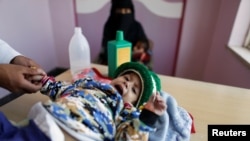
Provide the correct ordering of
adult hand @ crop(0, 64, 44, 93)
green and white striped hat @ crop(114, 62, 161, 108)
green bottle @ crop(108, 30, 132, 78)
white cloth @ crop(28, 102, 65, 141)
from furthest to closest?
green bottle @ crop(108, 30, 132, 78) → green and white striped hat @ crop(114, 62, 161, 108) → adult hand @ crop(0, 64, 44, 93) → white cloth @ crop(28, 102, 65, 141)

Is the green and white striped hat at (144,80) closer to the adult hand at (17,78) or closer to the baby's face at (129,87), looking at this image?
the baby's face at (129,87)

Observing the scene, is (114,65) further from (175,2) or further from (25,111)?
(175,2)

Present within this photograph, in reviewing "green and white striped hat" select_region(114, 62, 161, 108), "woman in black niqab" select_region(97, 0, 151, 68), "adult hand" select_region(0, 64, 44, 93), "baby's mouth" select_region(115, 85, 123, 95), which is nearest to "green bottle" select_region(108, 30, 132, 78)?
"green and white striped hat" select_region(114, 62, 161, 108)

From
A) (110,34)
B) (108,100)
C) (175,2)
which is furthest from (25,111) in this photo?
(175,2)

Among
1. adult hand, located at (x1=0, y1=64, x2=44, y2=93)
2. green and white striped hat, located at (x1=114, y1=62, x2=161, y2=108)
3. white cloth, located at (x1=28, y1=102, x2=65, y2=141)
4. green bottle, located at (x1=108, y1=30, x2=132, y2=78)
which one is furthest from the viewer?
green bottle, located at (x1=108, y1=30, x2=132, y2=78)

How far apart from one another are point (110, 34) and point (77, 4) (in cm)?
47

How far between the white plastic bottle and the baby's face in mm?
260

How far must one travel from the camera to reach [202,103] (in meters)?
0.83

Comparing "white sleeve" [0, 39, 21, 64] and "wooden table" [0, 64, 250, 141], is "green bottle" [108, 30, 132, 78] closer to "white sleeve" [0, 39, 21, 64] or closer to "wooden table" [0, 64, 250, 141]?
"wooden table" [0, 64, 250, 141]

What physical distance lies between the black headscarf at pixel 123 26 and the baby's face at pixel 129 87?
0.85m

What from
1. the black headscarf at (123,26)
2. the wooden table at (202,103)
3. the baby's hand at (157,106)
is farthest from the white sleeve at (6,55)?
the black headscarf at (123,26)

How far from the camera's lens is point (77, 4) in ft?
6.36

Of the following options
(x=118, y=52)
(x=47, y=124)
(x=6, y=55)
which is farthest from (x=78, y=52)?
(x=47, y=124)

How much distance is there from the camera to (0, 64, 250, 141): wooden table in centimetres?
71
